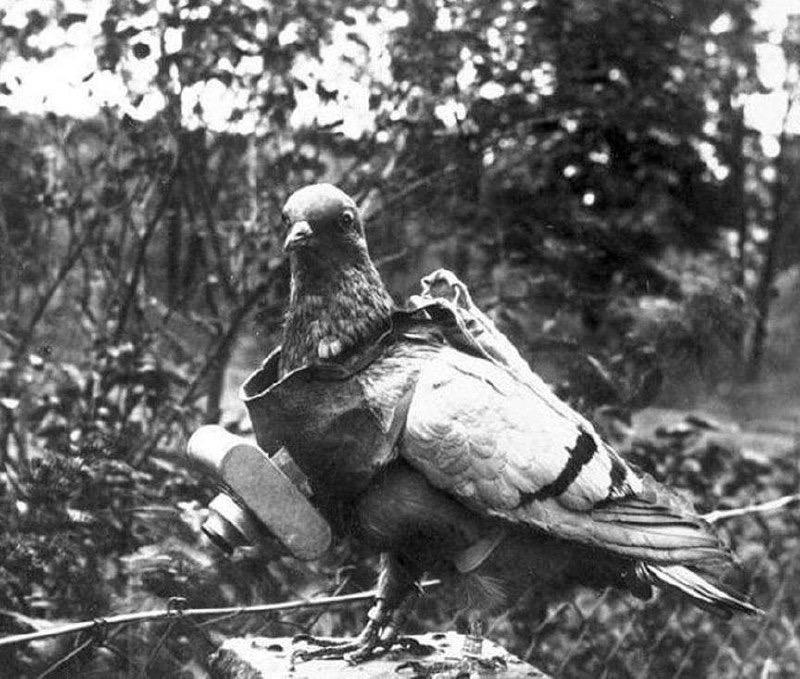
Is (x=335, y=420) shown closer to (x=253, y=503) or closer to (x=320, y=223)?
(x=253, y=503)

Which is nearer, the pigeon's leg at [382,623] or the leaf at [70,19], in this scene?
the pigeon's leg at [382,623]

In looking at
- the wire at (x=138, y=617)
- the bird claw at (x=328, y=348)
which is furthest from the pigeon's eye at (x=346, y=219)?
the wire at (x=138, y=617)

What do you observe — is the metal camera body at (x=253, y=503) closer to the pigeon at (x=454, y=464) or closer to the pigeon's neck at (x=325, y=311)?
the pigeon at (x=454, y=464)

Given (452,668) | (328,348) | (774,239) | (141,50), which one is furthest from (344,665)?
(774,239)

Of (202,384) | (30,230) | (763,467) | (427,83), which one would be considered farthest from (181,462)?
(763,467)

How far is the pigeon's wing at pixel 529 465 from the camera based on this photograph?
6.64 feet

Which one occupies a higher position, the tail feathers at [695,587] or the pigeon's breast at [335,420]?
the pigeon's breast at [335,420]

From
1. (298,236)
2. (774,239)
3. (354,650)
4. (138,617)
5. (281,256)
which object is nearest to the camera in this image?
(298,236)

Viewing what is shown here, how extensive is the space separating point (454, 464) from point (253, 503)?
1.10 ft


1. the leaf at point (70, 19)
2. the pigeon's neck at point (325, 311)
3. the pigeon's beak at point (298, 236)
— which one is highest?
the leaf at point (70, 19)

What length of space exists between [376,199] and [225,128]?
53cm

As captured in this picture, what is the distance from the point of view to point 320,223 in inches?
79.4

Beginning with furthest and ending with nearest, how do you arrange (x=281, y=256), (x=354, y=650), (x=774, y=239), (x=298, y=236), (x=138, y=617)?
(x=774, y=239) → (x=281, y=256) → (x=354, y=650) → (x=138, y=617) → (x=298, y=236)

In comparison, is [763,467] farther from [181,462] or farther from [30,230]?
[30,230]
